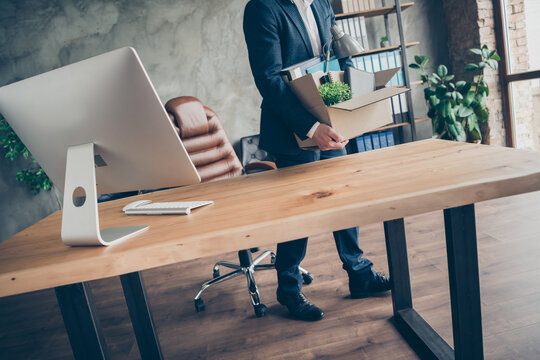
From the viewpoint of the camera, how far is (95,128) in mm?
861

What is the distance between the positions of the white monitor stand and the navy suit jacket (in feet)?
2.19

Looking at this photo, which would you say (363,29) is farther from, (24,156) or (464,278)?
(24,156)

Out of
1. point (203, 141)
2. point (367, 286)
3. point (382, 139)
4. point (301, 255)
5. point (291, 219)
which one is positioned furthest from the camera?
point (382, 139)

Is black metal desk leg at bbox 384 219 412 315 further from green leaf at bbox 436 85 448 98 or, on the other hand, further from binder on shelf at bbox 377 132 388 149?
green leaf at bbox 436 85 448 98

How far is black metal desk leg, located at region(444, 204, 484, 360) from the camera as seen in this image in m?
0.90

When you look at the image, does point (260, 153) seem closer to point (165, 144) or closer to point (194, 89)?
point (194, 89)

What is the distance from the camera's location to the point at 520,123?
3.82 metres

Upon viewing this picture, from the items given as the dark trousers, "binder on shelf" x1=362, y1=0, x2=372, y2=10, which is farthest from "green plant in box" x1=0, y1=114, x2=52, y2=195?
"binder on shelf" x1=362, y1=0, x2=372, y2=10

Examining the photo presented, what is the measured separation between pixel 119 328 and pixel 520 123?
4091 mm

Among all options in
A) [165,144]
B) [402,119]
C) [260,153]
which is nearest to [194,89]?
[260,153]

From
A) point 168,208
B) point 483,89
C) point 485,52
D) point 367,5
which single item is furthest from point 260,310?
point 485,52

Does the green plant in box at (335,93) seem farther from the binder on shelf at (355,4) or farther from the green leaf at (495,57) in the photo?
the green leaf at (495,57)

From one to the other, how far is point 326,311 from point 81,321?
114 cm

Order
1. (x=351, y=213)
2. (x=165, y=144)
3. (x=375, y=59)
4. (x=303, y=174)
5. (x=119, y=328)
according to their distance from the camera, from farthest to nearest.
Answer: (x=375, y=59), (x=119, y=328), (x=303, y=174), (x=165, y=144), (x=351, y=213)
